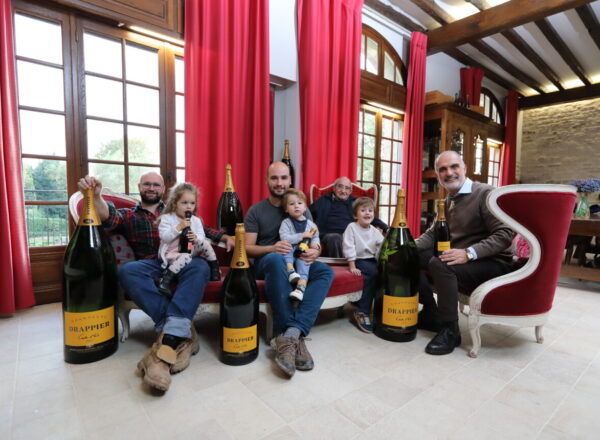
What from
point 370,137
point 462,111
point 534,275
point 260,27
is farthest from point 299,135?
point 462,111

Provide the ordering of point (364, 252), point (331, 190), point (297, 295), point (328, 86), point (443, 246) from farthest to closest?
point (328, 86), point (331, 190), point (364, 252), point (443, 246), point (297, 295)

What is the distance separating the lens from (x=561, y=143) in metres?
6.76

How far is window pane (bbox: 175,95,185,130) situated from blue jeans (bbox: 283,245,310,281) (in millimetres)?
1789

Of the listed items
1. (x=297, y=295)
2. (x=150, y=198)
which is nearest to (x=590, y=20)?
(x=297, y=295)

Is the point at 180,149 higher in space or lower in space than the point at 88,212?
higher

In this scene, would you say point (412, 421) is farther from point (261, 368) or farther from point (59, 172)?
point (59, 172)

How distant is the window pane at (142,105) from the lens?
2684mm

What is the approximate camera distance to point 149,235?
1.86m

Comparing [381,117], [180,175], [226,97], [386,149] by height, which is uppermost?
[381,117]

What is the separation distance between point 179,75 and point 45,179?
1376mm

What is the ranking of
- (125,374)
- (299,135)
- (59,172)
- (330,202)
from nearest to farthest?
(125,374)
(59,172)
(330,202)
(299,135)

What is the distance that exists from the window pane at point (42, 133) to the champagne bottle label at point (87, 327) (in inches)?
59.4

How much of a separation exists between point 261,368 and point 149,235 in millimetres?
977

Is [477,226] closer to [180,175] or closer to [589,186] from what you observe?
[589,186]
